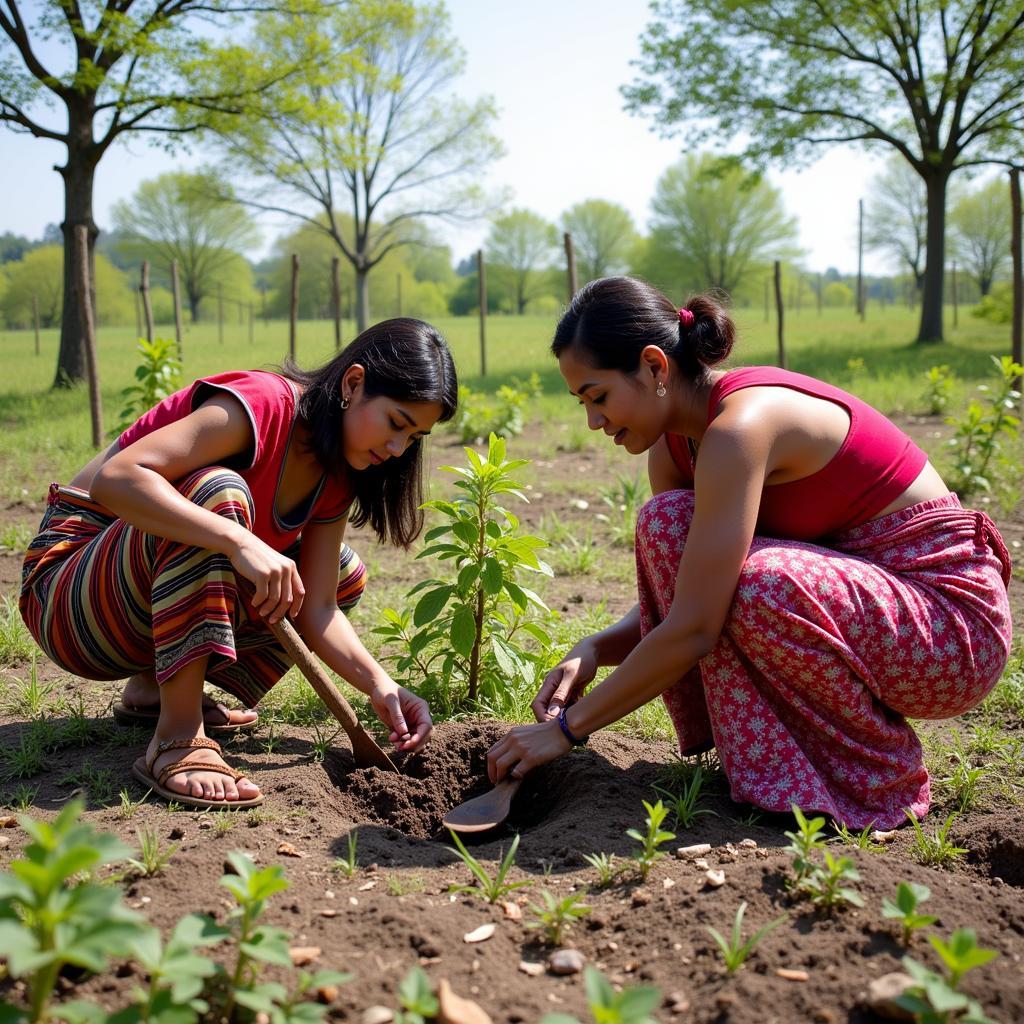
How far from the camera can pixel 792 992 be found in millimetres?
1514

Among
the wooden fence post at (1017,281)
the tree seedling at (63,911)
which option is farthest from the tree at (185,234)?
the tree seedling at (63,911)

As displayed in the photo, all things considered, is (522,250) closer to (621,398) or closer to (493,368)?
(493,368)

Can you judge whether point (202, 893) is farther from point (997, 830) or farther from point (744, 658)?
point (997, 830)

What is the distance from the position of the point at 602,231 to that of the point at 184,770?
6133cm

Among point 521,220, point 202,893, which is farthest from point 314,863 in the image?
point 521,220

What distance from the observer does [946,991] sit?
1291 millimetres

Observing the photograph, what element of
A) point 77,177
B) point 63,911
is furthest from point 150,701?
point 77,177

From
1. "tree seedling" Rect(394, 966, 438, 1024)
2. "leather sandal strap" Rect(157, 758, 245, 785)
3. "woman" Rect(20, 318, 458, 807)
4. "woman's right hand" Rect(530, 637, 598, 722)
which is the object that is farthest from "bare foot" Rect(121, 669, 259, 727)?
"tree seedling" Rect(394, 966, 438, 1024)

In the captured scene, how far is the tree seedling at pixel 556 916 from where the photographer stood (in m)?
1.72

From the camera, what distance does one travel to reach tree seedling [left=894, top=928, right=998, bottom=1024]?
127 centimetres

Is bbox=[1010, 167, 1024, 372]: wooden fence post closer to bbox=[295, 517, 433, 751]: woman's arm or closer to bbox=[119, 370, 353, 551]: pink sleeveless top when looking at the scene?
bbox=[295, 517, 433, 751]: woman's arm

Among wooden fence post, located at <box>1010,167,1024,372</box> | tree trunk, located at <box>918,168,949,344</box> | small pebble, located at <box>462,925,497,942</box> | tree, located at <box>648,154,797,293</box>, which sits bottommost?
small pebble, located at <box>462,925,497,942</box>

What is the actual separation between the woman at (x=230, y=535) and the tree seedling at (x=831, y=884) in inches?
46.7

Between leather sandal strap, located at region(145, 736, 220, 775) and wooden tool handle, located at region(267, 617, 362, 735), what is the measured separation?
0.31m
